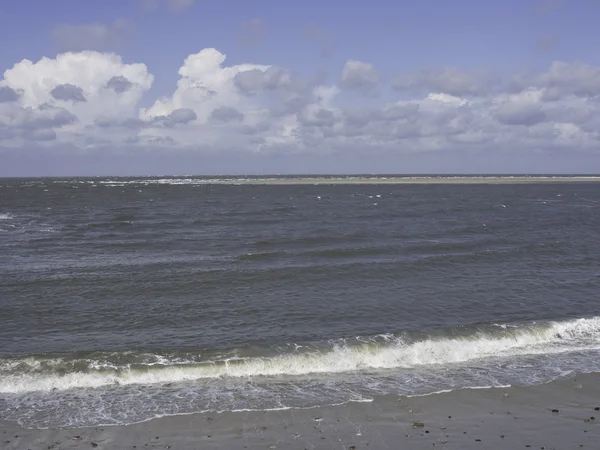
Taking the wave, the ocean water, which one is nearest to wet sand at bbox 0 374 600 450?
the ocean water

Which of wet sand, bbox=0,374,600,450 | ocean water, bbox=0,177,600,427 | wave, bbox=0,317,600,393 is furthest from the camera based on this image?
wave, bbox=0,317,600,393

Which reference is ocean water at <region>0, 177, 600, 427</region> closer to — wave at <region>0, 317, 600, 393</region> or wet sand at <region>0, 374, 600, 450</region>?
wave at <region>0, 317, 600, 393</region>

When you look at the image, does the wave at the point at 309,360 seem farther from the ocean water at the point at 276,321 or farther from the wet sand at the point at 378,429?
the wet sand at the point at 378,429

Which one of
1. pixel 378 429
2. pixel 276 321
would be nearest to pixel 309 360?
pixel 276 321

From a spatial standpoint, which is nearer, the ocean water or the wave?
the ocean water

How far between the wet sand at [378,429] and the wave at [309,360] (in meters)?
2.56

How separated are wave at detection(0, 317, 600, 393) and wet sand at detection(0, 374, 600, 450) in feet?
8.41

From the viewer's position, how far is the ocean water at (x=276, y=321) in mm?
13375

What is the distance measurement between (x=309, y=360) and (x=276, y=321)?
3729 mm

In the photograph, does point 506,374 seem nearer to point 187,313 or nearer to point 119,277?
point 187,313

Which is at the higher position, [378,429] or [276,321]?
[276,321]

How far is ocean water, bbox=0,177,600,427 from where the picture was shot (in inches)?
527

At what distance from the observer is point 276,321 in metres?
18.6

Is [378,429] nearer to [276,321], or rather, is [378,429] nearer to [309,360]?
[309,360]
